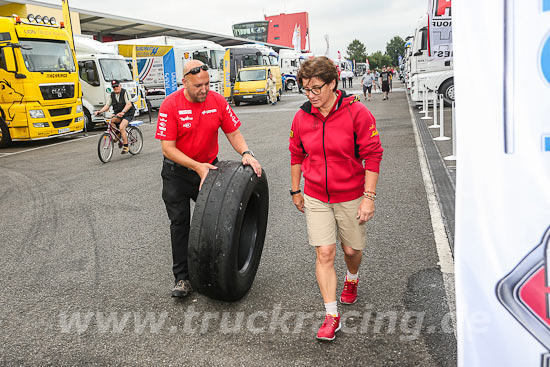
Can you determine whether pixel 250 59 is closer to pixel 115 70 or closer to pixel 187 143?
pixel 115 70

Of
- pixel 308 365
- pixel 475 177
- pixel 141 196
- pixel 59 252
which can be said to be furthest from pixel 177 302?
pixel 141 196

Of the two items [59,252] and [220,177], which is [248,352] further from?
[59,252]

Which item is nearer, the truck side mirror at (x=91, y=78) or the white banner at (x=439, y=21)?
the white banner at (x=439, y=21)

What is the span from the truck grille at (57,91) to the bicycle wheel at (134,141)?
13.9ft

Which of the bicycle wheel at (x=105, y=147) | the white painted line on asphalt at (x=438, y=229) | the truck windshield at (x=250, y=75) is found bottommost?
the white painted line on asphalt at (x=438, y=229)

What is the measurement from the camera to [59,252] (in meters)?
5.27

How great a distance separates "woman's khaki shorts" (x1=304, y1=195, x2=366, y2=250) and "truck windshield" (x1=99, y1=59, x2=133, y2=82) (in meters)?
18.0

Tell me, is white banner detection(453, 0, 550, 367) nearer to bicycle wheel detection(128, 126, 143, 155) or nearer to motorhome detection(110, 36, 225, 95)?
bicycle wheel detection(128, 126, 143, 155)

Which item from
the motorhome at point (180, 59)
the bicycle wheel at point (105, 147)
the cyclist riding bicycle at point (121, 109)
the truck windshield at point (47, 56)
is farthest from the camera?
the motorhome at point (180, 59)

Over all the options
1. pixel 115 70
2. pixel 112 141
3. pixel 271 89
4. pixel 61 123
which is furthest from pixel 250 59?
pixel 112 141

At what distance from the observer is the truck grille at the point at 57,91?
48.1 feet

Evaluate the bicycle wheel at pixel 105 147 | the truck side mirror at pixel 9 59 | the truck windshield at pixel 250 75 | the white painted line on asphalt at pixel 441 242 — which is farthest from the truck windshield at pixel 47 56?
the truck windshield at pixel 250 75

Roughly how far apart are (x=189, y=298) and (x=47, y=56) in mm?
13277

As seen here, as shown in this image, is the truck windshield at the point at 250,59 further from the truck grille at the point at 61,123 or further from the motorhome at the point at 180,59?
the truck grille at the point at 61,123
